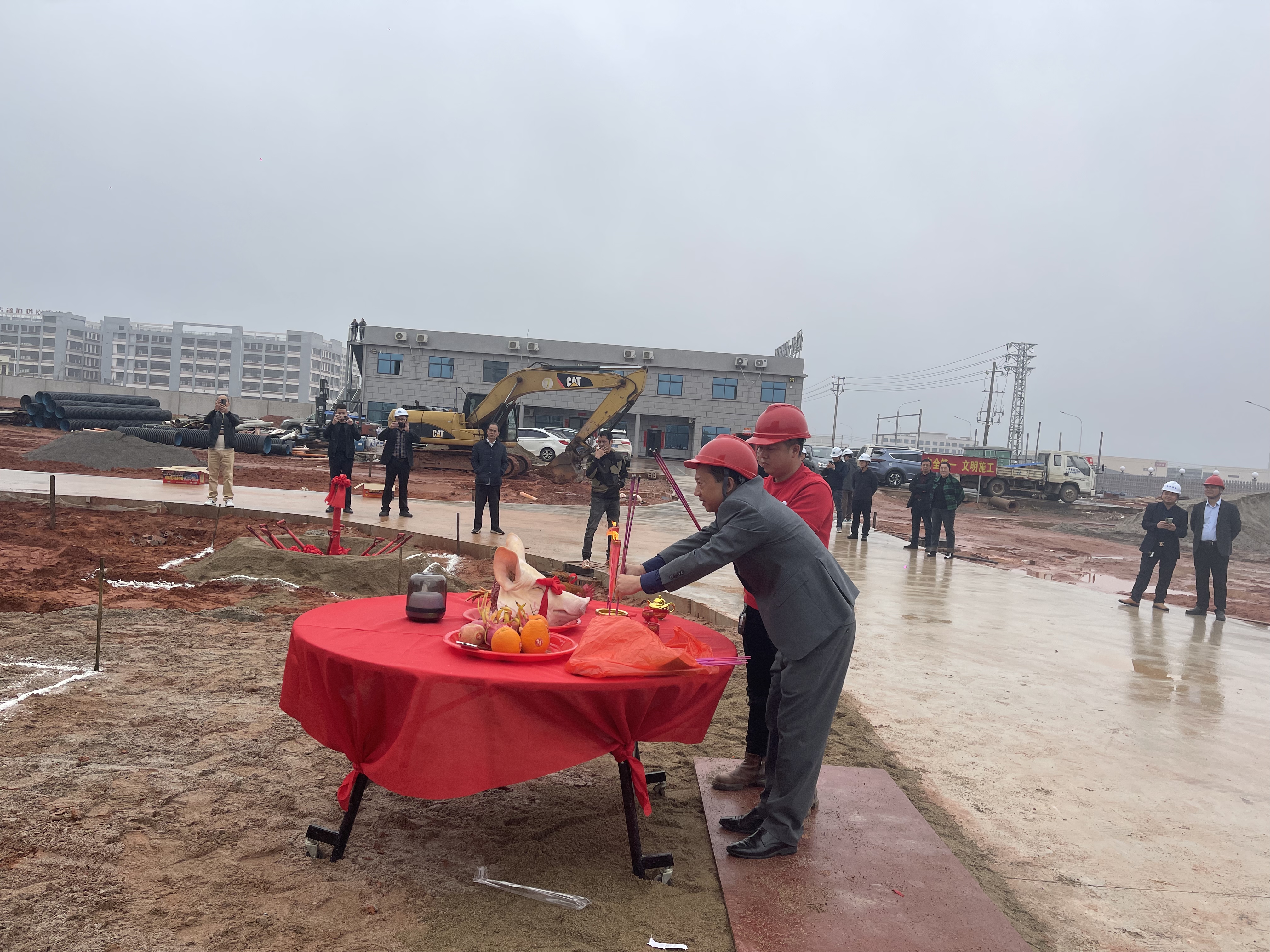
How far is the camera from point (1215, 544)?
9227mm

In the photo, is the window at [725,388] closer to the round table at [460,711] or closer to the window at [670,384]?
the window at [670,384]

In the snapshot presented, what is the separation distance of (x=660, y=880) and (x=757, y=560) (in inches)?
48.1

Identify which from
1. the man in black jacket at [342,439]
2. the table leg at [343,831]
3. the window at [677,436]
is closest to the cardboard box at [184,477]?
the man in black jacket at [342,439]

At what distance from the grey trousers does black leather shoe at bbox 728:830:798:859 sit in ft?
0.06

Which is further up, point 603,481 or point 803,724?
point 603,481

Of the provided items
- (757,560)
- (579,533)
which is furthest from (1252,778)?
(579,533)

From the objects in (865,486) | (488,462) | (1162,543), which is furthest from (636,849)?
(865,486)

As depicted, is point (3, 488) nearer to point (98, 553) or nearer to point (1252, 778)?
point (98, 553)

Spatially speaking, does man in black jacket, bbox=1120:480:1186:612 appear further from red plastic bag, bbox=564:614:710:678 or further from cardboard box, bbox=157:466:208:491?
cardboard box, bbox=157:466:208:491

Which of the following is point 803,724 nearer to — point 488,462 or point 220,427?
point 488,462

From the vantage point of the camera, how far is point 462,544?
10570 mm

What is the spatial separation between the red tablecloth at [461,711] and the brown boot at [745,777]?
840 millimetres

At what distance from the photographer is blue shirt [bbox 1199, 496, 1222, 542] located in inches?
363

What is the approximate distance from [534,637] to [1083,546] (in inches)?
776
